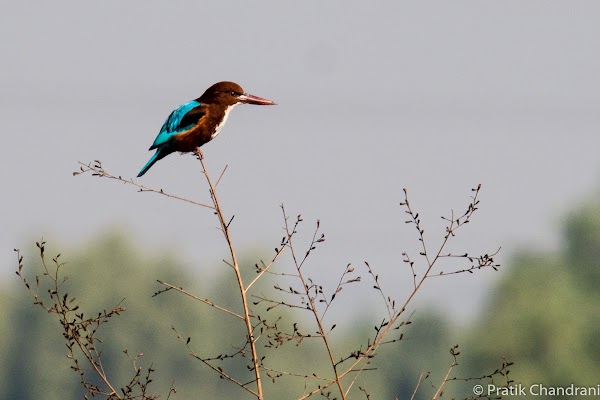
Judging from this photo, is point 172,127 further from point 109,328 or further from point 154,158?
point 109,328

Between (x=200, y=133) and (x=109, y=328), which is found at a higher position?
(x=109, y=328)

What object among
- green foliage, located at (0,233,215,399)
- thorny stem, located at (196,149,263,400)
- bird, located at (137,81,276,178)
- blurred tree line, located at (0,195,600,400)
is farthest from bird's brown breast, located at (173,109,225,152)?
green foliage, located at (0,233,215,399)

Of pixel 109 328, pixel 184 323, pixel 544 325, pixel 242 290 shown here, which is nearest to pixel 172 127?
pixel 242 290

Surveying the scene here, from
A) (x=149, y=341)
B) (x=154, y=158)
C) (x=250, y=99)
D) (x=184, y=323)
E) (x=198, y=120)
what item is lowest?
(x=154, y=158)

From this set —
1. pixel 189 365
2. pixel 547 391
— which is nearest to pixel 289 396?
pixel 189 365

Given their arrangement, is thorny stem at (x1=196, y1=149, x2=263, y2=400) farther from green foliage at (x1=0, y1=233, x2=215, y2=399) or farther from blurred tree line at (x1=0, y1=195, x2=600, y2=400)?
green foliage at (x1=0, y1=233, x2=215, y2=399)

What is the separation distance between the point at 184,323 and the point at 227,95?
81.9 m

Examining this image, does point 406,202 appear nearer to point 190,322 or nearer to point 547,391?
point 547,391

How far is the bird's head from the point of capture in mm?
9070

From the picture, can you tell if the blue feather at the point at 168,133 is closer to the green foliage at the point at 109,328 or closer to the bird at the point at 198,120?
the bird at the point at 198,120

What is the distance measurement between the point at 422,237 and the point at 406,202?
171 mm

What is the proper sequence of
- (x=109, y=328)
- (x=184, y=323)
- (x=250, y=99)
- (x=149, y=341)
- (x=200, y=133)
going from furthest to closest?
(x=184, y=323)
(x=149, y=341)
(x=109, y=328)
(x=250, y=99)
(x=200, y=133)

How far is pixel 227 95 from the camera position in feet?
29.9

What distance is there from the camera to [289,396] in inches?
3211
